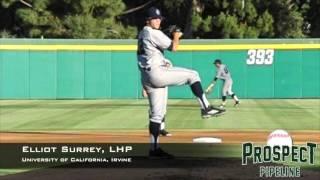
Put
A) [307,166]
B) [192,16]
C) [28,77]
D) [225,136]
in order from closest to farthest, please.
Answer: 1. [307,166]
2. [225,136]
3. [28,77]
4. [192,16]

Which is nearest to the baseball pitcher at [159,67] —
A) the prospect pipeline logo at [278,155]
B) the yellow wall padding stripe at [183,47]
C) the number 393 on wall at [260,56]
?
the prospect pipeline logo at [278,155]

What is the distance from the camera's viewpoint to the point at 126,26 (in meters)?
43.8

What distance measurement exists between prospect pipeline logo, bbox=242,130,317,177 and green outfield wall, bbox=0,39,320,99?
23118 millimetres

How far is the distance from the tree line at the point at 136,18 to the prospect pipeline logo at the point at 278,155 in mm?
31131

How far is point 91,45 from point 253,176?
25.4 meters

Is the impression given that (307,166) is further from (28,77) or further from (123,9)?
(123,9)

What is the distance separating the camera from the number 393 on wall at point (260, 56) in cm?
3253

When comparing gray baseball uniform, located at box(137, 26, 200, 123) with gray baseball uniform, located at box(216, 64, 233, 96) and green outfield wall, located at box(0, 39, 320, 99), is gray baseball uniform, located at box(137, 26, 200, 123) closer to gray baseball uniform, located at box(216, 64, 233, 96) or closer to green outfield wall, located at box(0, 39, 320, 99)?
gray baseball uniform, located at box(216, 64, 233, 96)

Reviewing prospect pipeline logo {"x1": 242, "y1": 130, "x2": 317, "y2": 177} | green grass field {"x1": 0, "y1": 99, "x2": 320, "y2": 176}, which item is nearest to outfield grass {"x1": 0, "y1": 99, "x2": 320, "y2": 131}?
green grass field {"x1": 0, "y1": 99, "x2": 320, "y2": 176}

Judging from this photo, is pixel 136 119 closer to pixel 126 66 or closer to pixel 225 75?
pixel 225 75

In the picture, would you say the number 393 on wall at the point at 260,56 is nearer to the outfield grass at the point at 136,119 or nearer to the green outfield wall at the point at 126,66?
the green outfield wall at the point at 126,66

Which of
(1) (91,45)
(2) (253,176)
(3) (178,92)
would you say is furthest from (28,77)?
(2) (253,176)

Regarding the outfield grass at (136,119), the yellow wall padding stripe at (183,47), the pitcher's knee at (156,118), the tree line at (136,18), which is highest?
the tree line at (136,18)

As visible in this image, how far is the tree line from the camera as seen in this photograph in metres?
40.3
